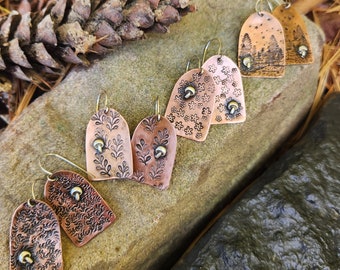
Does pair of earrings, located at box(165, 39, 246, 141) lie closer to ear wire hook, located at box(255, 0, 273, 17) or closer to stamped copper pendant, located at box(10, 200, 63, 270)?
Result: ear wire hook, located at box(255, 0, 273, 17)

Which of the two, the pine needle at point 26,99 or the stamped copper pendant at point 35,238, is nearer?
the stamped copper pendant at point 35,238

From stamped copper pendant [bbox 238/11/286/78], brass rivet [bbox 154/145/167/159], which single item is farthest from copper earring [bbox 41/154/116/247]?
stamped copper pendant [bbox 238/11/286/78]

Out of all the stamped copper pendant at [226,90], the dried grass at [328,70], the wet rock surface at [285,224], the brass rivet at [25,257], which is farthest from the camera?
the dried grass at [328,70]

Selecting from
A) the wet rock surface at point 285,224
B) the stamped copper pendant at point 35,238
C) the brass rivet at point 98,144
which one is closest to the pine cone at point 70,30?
the brass rivet at point 98,144

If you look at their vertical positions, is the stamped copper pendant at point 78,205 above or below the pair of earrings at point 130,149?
below

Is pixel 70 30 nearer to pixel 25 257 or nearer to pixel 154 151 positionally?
pixel 154 151

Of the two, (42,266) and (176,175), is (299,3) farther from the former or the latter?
(42,266)

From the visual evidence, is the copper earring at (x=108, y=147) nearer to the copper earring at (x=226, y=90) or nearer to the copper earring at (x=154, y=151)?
the copper earring at (x=154, y=151)
